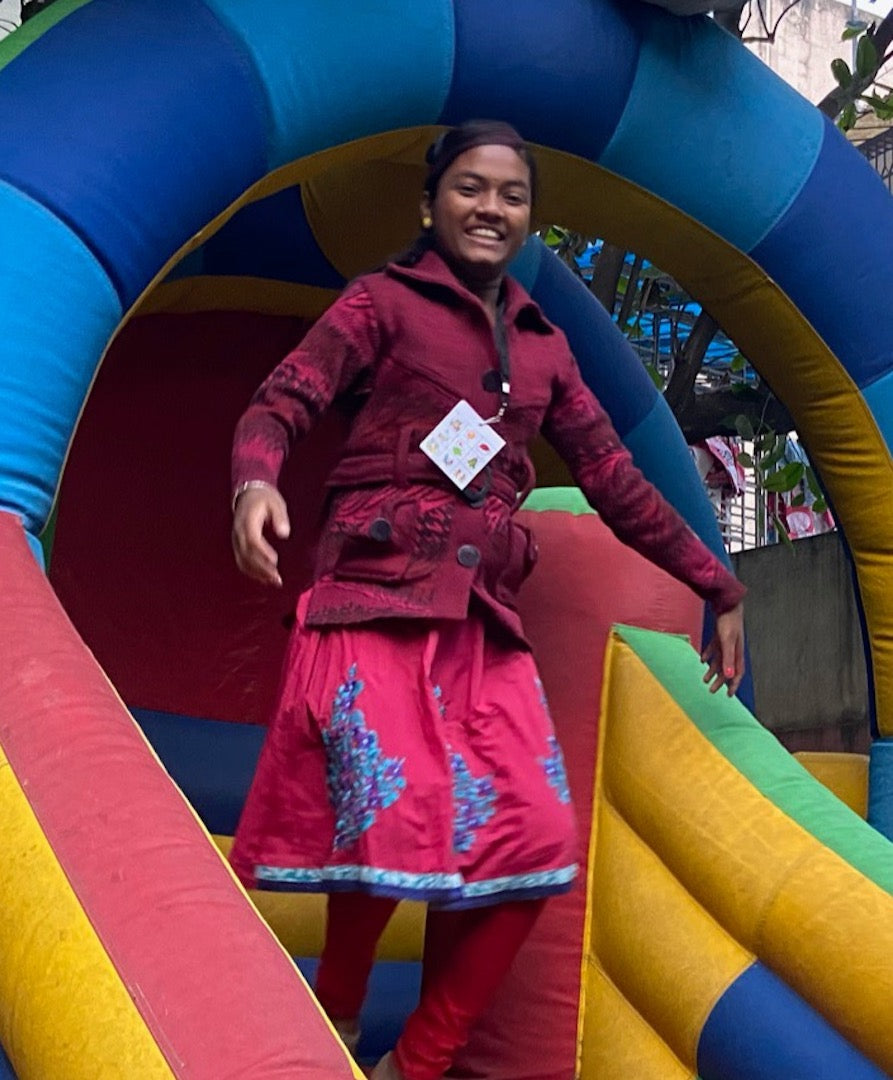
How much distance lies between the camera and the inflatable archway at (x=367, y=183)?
1782 millimetres

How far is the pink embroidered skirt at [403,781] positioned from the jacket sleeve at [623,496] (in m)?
0.30

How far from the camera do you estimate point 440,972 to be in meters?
1.78

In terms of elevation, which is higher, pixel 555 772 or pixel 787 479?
pixel 787 479

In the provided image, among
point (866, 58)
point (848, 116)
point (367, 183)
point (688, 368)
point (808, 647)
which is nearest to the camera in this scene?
point (367, 183)

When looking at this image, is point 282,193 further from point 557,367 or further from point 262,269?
point 557,367

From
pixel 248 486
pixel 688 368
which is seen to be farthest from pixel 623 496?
pixel 688 368

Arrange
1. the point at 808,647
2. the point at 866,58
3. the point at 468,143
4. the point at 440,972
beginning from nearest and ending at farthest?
the point at 440,972 < the point at 468,143 < the point at 866,58 < the point at 808,647

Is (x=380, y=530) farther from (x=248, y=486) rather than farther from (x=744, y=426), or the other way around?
(x=744, y=426)

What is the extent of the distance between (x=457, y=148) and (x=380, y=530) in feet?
1.62

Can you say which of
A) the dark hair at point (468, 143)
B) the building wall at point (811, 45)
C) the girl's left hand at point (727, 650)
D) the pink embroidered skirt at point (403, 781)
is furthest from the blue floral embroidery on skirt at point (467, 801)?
the building wall at point (811, 45)

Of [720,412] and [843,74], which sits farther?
[720,412]

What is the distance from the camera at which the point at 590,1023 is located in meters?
2.18

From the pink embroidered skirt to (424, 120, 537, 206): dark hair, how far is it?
0.57 m

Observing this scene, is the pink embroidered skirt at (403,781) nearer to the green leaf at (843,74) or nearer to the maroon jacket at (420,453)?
the maroon jacket at (420,453)
